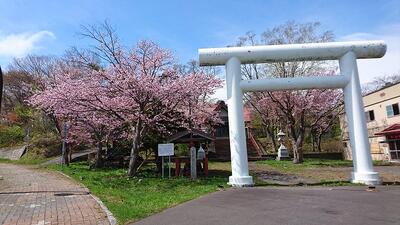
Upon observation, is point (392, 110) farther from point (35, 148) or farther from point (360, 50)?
point (35, 148)

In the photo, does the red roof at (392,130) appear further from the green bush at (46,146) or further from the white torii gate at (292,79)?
the green bush at (46,146)

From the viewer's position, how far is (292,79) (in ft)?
48.1

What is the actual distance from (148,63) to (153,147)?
5413mm

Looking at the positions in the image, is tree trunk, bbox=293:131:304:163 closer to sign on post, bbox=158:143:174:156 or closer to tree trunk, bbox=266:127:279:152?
tree trunk, bbox=266:127:279:152

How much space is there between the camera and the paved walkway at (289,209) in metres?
7.28

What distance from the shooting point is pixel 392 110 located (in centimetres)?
3216

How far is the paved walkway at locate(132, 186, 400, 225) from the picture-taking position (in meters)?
7.28

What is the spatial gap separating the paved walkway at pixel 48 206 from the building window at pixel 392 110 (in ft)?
91.5

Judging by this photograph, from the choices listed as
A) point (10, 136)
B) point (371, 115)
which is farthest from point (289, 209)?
point (10, 136)

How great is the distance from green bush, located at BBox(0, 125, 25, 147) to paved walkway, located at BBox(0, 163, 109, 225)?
32.3m

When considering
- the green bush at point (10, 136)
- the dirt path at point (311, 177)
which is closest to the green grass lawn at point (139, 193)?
the dirt path at point (311, 177)

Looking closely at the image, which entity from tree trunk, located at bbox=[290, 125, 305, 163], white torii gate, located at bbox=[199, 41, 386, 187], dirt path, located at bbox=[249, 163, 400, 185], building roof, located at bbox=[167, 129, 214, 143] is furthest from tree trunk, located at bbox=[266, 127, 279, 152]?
white torii gate, located at bbox=[199, 41, 386, 187]

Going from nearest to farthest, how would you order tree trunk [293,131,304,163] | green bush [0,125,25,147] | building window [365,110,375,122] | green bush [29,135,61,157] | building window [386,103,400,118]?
tree trunk [293,131,304,163] → building window [386,103,400,118] → green bush [29,135,61,157] → building window [365,110,375,122] → green bush [0,125,25,147]

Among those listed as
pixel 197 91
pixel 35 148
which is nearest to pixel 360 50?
pixel 197 91
